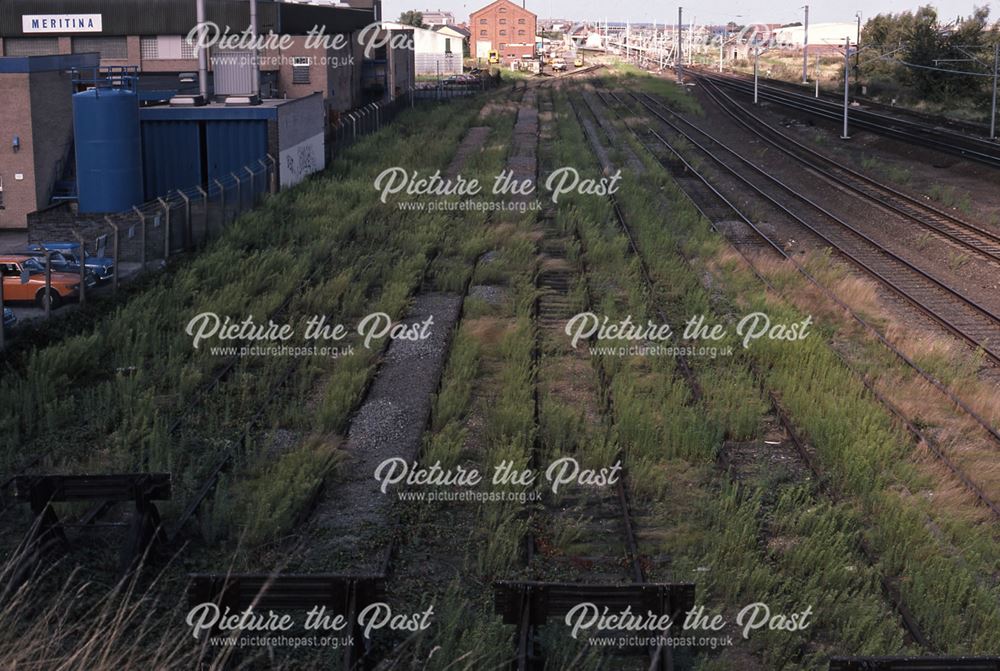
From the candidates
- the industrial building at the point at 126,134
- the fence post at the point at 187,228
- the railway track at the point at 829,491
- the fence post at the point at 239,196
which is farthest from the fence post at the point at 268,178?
the railway track at the point at 829,491

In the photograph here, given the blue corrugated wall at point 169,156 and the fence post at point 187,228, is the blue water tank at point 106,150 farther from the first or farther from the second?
the fence post at point 187,228

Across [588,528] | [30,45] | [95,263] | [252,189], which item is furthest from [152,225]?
[30,45]

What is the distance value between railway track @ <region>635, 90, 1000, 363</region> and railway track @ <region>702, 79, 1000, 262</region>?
1.85 metres

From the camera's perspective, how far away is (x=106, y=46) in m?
50.0

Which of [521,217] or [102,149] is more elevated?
[102,149]

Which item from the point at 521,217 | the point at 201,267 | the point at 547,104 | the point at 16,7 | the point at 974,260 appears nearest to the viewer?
the point at 201,267

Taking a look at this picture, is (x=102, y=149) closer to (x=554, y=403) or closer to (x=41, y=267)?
(x=41, y=267)

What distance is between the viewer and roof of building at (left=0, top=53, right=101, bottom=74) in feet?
101

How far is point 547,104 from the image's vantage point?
69312 mm

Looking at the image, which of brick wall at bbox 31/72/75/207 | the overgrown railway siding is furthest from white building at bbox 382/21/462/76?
the overgrown railway siding

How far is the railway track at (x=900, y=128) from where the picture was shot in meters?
40.6

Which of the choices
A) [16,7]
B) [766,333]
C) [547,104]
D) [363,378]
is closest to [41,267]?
[363,378]

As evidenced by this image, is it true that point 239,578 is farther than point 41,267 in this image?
No

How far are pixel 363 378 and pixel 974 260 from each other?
48.7ft
